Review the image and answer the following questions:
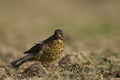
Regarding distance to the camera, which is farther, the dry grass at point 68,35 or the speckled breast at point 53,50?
the speckled breast at point 53,50

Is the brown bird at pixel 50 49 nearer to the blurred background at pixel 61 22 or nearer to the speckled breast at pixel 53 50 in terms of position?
the speckled breast at pixel 53 50

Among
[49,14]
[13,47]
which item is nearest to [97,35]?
[13,47]

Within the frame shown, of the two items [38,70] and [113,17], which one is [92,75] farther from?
[113,17]

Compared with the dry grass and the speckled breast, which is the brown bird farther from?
the dry grass

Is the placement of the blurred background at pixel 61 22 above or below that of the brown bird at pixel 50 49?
above

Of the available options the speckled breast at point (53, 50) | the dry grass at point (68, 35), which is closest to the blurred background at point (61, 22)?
the dry grass at point (68, 35)

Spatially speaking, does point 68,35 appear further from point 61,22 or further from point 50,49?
point 50,49

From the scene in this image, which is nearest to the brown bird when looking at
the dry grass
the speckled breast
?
the speckled breast

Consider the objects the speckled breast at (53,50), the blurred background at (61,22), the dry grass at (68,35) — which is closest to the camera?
the dry grass at (68,35)

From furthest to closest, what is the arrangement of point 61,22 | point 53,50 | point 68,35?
1. point 61,22
2. point 68,35
3. point 53,50

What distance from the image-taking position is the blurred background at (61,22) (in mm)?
23391

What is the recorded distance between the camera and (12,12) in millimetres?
35719

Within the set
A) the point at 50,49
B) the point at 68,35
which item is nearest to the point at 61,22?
the point at 68,35

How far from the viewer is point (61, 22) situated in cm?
3238
